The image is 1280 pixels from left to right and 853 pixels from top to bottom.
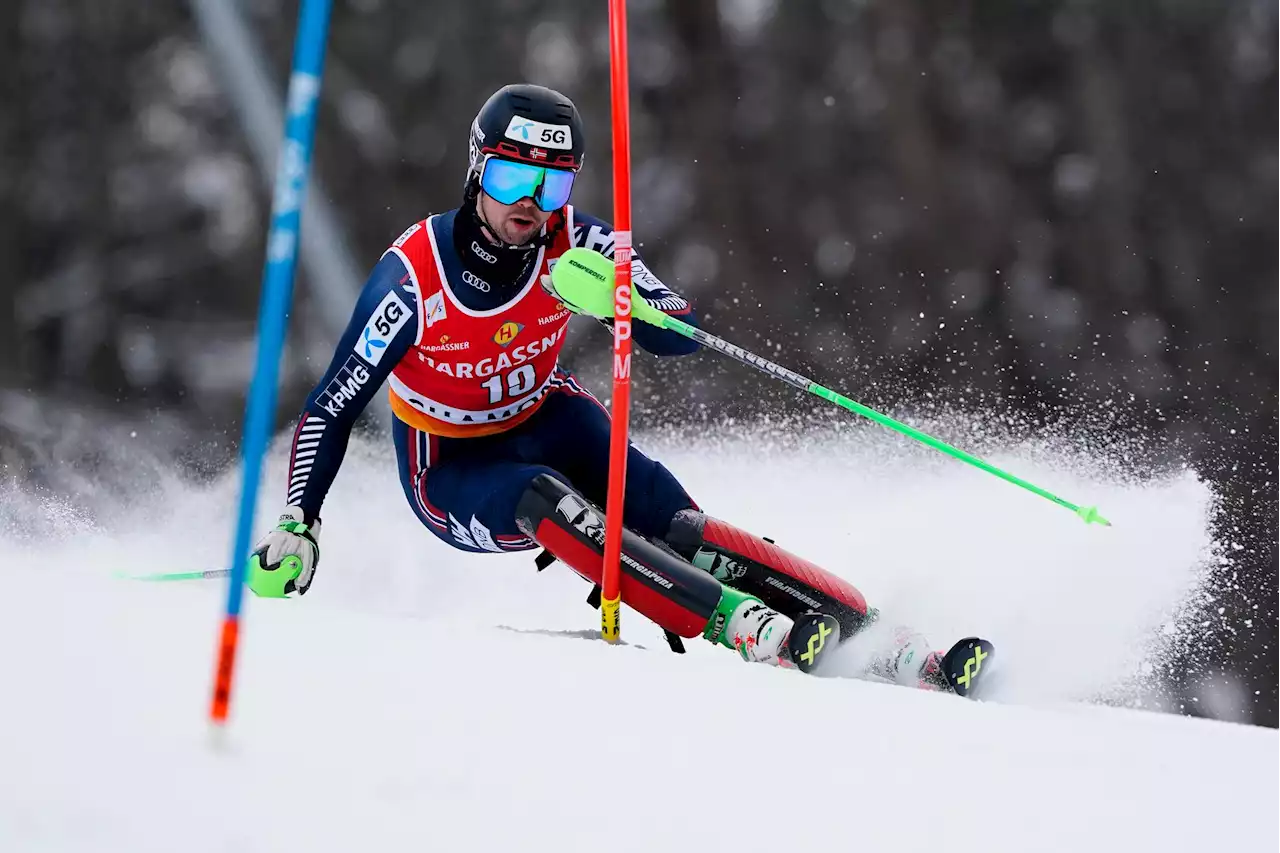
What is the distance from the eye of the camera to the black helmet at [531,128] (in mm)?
2523

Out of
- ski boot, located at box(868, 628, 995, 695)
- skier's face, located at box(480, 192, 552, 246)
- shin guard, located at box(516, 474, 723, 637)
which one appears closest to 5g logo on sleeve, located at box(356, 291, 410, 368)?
skier's face, located at box(480, 192, 552, 246)

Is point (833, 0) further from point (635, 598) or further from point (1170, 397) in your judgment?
point (635, 598)

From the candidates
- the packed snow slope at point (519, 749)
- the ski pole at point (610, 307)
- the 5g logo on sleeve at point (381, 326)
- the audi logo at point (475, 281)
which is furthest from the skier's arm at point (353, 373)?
the packed snow slope at point (519, 749)

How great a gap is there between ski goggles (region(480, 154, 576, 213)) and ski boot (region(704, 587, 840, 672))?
0.93 meters

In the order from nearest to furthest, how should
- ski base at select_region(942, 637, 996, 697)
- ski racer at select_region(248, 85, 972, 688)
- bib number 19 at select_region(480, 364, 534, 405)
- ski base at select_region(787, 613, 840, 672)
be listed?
ski base at select_region(787, 613, 840, 672), ski base at select_region(942, 637, 996, 697), ski racer at select_region(248, 85, 972, 688), bib number 19 at select_region(480, 364, 534, 405)

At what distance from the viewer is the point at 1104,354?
21.5 ft

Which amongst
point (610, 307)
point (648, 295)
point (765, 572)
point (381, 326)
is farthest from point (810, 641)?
point (381, 326)

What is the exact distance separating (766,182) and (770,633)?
239 inches

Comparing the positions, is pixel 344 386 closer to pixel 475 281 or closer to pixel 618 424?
pixel 475 281

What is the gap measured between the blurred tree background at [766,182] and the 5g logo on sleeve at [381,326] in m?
3.81

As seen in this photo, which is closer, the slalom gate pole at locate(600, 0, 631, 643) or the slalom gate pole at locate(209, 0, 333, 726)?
the slalom gate pole at locate(209, 0, 333, 726)

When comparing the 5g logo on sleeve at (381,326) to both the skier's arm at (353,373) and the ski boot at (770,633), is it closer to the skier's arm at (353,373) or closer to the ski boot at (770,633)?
the skier's arm at (353,373)

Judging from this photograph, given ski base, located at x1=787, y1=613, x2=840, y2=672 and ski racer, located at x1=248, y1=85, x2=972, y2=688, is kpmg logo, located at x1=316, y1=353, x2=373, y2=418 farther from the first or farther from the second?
ski base, located at x1=787, y1=613, x2=840, y2=672

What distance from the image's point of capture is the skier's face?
8.49 feet
